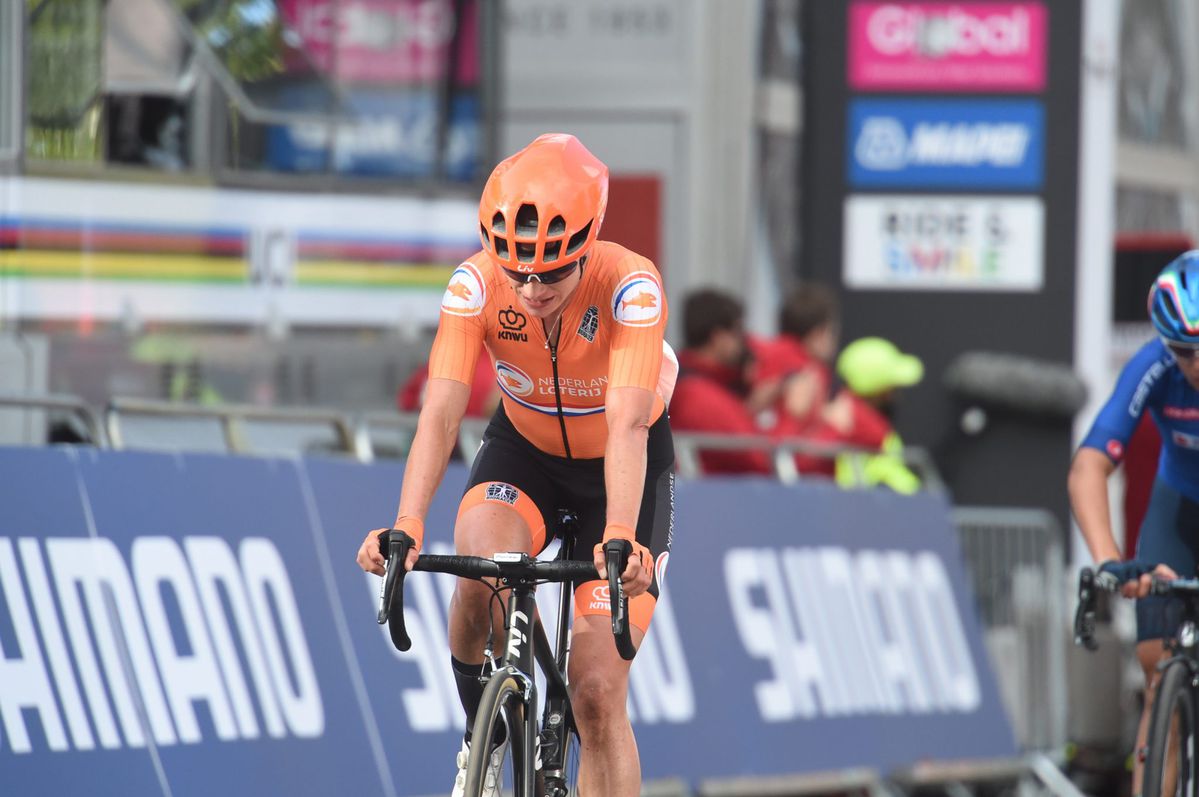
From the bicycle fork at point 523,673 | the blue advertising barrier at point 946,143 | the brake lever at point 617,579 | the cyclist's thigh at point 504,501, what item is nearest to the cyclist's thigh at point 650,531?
the cyclist's thigh at point 504,501

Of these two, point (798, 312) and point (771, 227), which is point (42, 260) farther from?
point (771, 227)

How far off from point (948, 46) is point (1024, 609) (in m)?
3.52

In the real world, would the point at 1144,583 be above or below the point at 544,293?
below

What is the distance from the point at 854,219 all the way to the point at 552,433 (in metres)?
7.61

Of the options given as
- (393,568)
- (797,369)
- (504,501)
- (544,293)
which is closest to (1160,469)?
(504,501)

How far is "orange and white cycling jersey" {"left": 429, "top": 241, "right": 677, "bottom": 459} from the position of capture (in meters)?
6.03

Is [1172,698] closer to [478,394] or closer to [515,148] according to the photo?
[478,394]

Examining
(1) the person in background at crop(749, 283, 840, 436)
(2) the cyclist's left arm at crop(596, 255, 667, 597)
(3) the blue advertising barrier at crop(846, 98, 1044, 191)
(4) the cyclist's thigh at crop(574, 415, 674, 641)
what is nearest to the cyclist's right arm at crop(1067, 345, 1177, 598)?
(4) the cyclist's thigh at crop(574, 415, 674, 641)

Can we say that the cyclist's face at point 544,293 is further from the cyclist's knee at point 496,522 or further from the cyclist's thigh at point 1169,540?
the cyclist's thigh at point 1169,540

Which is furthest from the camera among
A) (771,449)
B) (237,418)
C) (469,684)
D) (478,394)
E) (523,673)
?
(771,449)

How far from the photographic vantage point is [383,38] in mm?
12117

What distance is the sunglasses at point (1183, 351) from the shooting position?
24.3 feet

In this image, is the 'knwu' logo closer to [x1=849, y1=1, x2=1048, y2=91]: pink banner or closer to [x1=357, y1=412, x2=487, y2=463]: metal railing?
[x1=357, y1=412, x2=487, y2=463]: metal railing

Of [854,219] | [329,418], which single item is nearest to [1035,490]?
[854,219]
